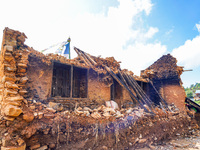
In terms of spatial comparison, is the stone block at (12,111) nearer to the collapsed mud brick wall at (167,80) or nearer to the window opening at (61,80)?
the window opening at (61,80)

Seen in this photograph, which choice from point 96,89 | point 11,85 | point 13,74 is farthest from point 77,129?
point 96,89

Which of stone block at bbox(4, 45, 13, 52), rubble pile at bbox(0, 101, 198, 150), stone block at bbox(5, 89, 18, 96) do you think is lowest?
rubble pile at bbox(0, 101, 198, 150)

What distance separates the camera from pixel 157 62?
11.2 metres

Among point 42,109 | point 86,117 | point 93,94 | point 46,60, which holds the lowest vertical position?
point 86,117

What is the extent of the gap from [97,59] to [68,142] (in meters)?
4.83

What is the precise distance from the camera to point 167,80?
10547 millimetres

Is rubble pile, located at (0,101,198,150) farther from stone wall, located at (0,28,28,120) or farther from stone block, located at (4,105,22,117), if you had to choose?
stone wall, located at (0,28,28,120)

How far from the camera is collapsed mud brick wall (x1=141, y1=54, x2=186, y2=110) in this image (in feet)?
32.2

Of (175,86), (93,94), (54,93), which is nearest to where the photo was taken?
(54,93)

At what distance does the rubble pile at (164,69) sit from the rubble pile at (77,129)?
4610 millimetres

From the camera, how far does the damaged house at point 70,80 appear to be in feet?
13.4

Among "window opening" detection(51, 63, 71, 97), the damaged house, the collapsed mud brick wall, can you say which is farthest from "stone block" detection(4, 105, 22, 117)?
the collapsed mud brick wall

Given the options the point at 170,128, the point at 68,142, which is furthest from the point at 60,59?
the point at 170,128

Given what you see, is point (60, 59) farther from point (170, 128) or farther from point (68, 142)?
point (170, 128)
